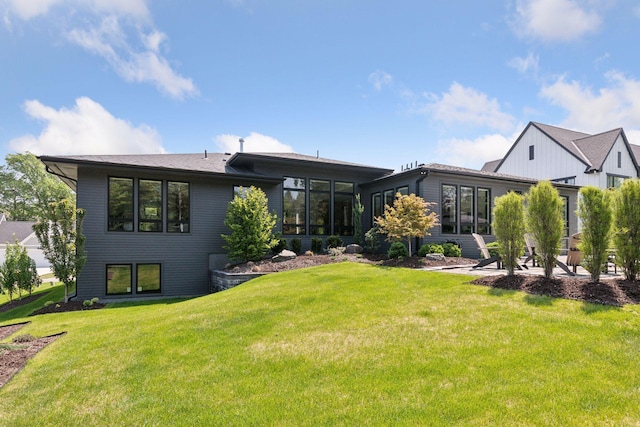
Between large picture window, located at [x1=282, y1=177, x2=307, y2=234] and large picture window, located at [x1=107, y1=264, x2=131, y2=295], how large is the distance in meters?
6.36

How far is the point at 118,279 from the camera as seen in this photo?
40.5 ft

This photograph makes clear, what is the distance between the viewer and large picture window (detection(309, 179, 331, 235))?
16234 mm

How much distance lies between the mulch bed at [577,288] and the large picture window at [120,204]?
38.9ft

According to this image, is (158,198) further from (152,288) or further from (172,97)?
(172,97)

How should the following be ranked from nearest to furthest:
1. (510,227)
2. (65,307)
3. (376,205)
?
(510,227) < (65,307) < (376,205)

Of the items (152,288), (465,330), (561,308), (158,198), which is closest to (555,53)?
(561,308)

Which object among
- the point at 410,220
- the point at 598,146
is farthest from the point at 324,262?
the point at 598,146

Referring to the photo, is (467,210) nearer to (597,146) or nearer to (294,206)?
(294,206)

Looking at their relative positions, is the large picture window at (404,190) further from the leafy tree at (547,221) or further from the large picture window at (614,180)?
the large picture window at (614,180)

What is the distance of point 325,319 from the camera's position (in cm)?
572

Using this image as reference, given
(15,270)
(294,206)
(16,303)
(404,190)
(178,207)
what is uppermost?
(404,190)

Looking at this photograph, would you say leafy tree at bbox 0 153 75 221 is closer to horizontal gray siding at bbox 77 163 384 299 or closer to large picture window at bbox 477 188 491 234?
horizontal gray siding at bbox 77 163 384 299

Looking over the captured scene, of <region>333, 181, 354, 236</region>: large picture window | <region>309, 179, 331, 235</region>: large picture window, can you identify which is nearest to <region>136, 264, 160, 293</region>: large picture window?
<region>309, 179, 331, 235</region>: large picture window

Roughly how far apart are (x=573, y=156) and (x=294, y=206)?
806 inches
